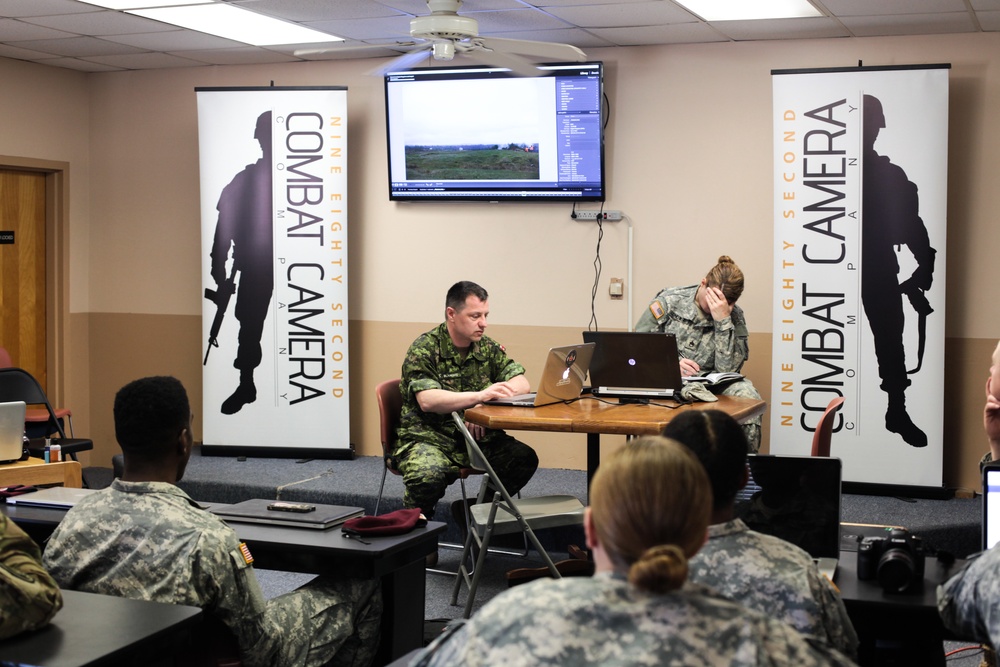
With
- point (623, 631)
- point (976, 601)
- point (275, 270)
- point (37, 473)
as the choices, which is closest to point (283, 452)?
point (275, 270)

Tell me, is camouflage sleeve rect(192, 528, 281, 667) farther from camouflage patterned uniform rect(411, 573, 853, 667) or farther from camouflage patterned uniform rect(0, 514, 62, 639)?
camouflage patterned uniform rect(411, 573, 853, 667)

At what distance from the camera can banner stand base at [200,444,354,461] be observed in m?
7.11

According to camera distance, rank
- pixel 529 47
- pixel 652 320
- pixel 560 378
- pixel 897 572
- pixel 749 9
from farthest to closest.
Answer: pixel 652 320 < pixel 749 9 < pixel 529 47 < pixel 560 378 < pixel 897 572

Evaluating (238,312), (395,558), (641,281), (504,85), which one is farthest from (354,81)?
(395,558)

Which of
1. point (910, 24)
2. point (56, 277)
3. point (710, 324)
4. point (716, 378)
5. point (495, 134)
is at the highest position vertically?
point (910, 24)

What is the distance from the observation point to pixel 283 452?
716 centimetres

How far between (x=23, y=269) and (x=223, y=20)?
105 inches

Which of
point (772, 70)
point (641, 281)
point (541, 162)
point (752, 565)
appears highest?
point (772, 70)

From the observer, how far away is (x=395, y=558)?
3160 mm

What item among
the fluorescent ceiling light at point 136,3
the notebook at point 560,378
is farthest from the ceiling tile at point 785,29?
the fluorescent ceiling light at point 136,3

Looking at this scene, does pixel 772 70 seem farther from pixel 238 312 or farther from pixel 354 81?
pixel 238 312

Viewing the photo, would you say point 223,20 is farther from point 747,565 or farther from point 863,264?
point 747,565

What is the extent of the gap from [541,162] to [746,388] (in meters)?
2.18

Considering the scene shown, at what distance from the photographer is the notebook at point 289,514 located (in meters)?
3.32
